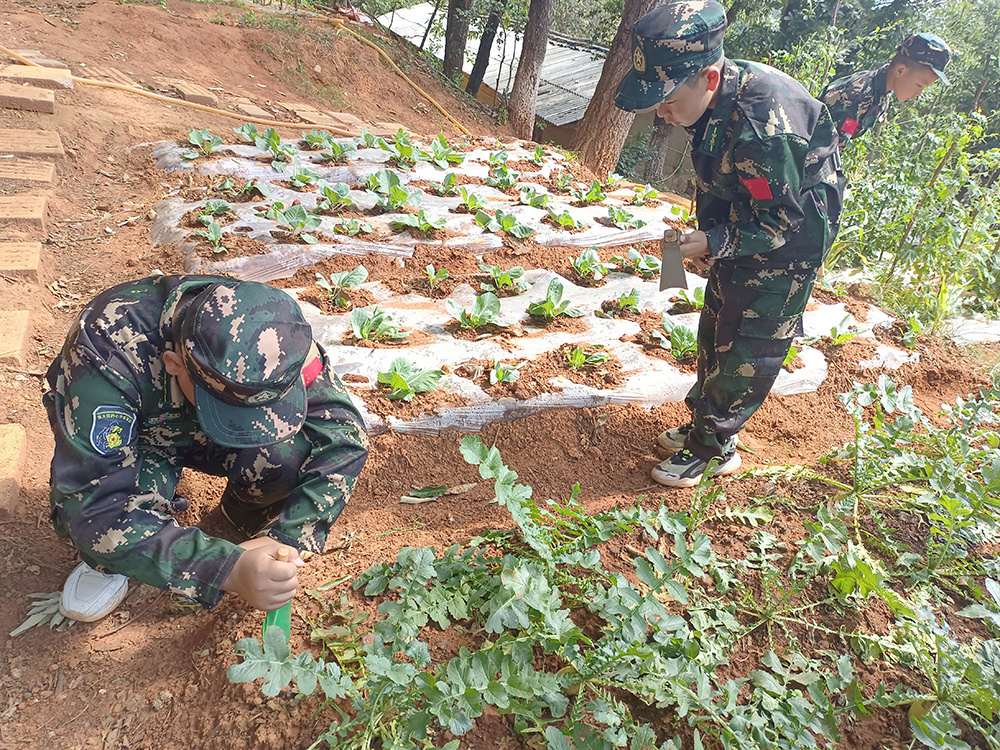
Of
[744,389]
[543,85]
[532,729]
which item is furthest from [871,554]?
[543,85]

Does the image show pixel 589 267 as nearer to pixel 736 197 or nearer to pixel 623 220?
pixel 623 220

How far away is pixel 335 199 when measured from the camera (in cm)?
400

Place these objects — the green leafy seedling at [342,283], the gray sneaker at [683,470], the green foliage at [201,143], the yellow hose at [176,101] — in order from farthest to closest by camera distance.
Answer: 1. the yellow hose at [176,101]
2. the green foliage at [201,143]
3. the green leafy seedling at [342,283]
4. the gray sneaker at [683,470]

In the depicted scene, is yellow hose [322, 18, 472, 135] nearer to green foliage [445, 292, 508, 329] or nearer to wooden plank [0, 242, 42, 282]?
green foliage [445, 292, 508, 329]

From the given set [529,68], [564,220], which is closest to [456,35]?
[529,68]

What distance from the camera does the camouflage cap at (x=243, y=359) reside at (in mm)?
1346

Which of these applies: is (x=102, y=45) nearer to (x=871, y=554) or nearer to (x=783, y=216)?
(x=783, y=216)

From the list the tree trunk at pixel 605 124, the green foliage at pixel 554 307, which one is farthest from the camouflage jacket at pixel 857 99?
the tree trunk at pixel 605 124

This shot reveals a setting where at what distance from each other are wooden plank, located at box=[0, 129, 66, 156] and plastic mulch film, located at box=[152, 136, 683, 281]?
621mm

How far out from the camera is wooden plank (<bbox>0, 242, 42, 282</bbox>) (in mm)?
3043

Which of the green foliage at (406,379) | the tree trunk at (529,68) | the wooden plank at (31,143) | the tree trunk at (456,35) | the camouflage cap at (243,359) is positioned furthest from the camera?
the tree trunk at (456,35)

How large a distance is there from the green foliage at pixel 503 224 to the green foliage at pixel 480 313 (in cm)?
109

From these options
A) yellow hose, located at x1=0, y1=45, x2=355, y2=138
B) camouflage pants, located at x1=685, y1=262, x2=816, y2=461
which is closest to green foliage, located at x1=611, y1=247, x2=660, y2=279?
camouflage pants, located at x1=685, y1=262, x2=816, y2=461

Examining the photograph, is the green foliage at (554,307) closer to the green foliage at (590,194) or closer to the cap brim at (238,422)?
the green foliage at (590,194)
